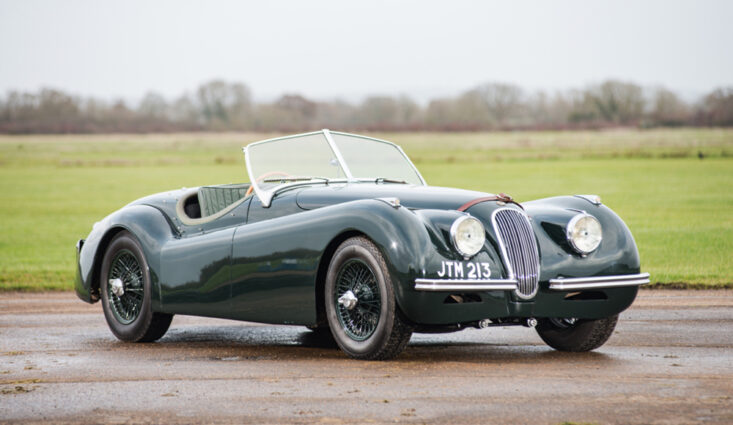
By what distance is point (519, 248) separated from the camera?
6.87 m

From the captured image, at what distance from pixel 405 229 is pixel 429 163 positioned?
6018 centimetres

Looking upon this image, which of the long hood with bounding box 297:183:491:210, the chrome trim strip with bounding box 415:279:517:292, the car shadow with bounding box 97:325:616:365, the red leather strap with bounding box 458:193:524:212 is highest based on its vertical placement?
the long hood with bounding box 297:183:491:210

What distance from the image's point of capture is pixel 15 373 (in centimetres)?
662

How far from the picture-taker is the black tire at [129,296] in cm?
859

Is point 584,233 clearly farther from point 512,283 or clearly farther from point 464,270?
point 464,270

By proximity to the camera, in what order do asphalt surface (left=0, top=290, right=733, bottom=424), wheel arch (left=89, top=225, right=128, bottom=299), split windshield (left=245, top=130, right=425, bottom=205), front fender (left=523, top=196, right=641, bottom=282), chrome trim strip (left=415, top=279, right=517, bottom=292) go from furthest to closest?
wheel arch (left=89, top=225, right=128, bottom=299)
split windshield (left=245, top=130, right=425, bottom=205)
front fender (left=523, top=196, right=641, bottom=282)
chrome trim strip (left=415, top=279, right=517, bottom=292)
asphalt surface (left=0, top=290, right=733, bottom=424)

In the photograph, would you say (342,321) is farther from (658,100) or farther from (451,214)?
(658,100)

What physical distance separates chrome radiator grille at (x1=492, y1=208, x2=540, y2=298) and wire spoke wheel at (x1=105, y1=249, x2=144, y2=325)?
3482 millimetres

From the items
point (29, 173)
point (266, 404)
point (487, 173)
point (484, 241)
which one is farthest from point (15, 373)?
point (29, 173)

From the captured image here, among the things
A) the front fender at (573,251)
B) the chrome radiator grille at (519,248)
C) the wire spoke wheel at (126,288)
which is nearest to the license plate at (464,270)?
the chrome radiator grille at (519,248)

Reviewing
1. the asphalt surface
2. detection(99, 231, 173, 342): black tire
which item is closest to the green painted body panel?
detection(99, 231, 173, 342): black tire

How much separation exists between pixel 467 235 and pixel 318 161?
2324 millimetres

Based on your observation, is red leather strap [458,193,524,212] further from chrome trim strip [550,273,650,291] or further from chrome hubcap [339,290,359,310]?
chrome hubcap [339,290,359,310]

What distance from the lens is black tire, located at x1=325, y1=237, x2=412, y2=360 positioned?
6504 mm
